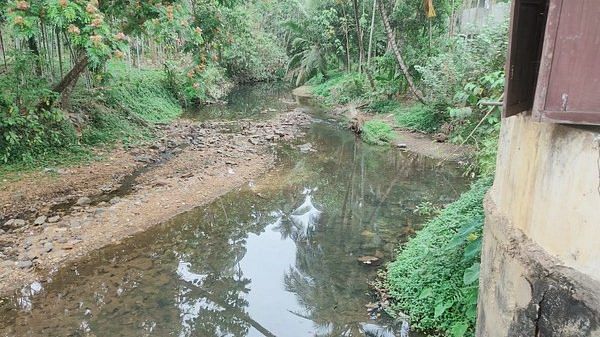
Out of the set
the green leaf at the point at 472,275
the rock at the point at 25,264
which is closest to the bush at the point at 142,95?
Result: the rock at the point at 25,264

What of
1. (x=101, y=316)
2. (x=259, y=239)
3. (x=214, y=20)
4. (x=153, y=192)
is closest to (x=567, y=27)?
(x=101, y=316)

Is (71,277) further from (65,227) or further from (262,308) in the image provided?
(262,308)

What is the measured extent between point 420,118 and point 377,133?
155cm

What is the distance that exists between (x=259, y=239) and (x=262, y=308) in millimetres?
2028

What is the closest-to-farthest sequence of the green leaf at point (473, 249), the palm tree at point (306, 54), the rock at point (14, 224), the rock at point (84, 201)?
the green leaf at point (473, 249) < the rock at point (14, 224) < the rock at point (84, 201) < the palm tree at point (306, 54)

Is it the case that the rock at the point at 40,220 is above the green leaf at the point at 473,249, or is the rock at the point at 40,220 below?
below

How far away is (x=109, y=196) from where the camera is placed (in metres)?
8.44

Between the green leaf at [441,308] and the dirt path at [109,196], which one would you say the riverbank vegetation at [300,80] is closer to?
the green leaf at [441,308]

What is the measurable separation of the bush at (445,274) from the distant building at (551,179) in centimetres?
159

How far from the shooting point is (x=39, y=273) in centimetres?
589

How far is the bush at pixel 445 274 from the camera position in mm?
4629

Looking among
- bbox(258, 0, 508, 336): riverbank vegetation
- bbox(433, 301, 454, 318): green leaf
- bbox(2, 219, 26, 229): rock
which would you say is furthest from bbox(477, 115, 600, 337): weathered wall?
bbox(2, 219, 26, 229): rock

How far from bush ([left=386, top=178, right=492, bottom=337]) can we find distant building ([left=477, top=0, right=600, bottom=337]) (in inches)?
62.6

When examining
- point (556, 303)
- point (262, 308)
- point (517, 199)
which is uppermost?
point (517, 199)
